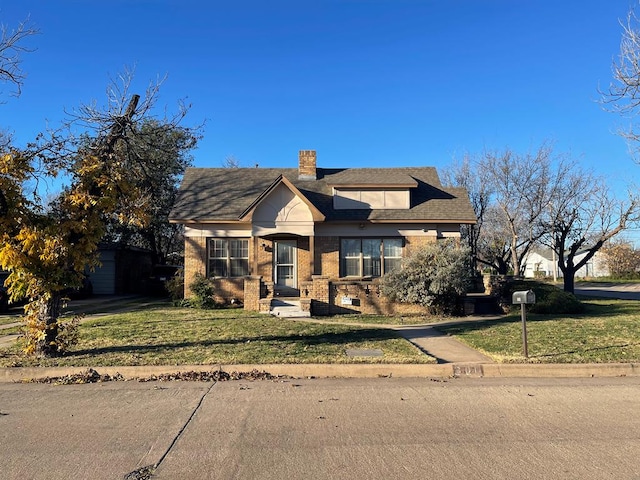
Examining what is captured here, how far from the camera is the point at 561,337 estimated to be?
11133mm

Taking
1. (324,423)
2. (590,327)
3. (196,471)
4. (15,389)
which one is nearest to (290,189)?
→ (590,327)

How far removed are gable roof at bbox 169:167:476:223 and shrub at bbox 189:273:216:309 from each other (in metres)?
2.72

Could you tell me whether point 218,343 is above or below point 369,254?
below

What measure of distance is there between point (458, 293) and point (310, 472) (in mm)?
12819

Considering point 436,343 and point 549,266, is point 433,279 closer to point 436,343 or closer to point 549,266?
point 436,343

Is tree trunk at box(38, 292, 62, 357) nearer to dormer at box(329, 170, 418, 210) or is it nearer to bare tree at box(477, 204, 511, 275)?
dormer at box(329, 170, 418, 210)

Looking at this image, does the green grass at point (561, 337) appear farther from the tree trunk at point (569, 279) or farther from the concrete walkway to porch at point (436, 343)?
the tree trunk at point (569, 279)

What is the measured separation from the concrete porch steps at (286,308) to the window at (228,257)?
3253mm

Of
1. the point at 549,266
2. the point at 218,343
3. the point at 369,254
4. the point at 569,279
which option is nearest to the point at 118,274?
the point at 369,254

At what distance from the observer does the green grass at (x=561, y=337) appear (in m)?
9.03

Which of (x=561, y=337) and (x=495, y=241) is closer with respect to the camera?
(x=561, y=337)

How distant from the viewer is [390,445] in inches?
197

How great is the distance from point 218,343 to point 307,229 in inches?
362

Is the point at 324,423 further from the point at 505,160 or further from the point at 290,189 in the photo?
the point at 505,160
